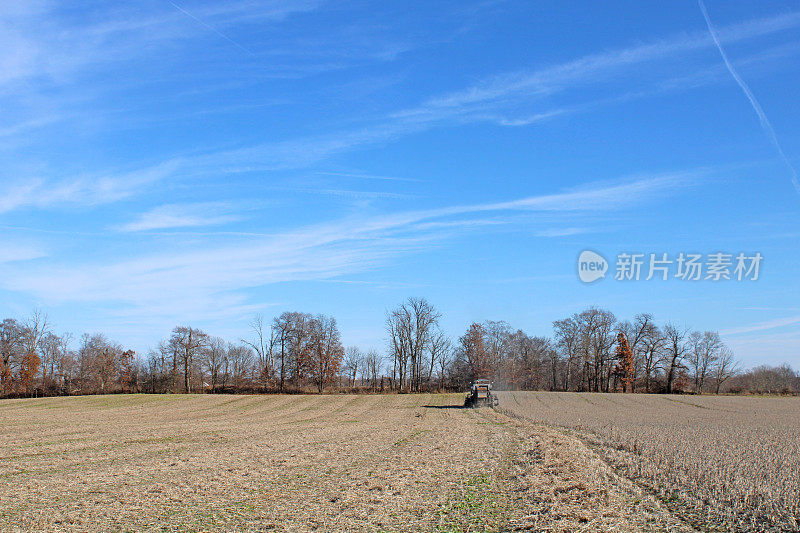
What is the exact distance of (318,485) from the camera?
13148 mm

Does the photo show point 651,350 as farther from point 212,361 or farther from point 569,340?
point 212,361

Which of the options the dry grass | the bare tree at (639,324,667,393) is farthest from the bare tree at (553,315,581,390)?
the dry grass

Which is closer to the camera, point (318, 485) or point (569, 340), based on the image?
point (318, 485)

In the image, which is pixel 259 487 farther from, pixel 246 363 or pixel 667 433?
pixel 246 363

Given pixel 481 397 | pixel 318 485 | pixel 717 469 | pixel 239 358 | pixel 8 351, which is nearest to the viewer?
pixel 318 485

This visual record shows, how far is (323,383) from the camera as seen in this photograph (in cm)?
7525

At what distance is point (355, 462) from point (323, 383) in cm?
6034

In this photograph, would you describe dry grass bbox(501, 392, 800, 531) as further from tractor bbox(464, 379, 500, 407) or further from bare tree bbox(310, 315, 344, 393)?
bare tree bbox(310, 315, 344, 393)

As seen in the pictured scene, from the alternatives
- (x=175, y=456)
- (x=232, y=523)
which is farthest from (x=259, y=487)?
(x=175, y=456)

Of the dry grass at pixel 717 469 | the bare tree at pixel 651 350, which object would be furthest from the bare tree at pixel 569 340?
the dry grass at pixel 717 469

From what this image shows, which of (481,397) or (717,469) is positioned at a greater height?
(717,469)

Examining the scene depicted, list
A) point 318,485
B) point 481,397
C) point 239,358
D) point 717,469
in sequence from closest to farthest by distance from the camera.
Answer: point 318,485, point 717,469, point 481,397, point 239,358

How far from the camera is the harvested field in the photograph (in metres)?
9.91

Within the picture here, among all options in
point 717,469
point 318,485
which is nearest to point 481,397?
point 717,469
